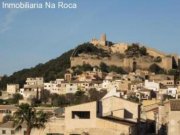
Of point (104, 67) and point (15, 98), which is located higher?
point (104, 67)

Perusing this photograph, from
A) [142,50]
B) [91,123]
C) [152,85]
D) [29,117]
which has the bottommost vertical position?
[91,123]

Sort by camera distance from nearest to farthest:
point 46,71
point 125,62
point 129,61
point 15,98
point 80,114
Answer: point 80,114
point 15,98
point 125,62
point 46,71
point 129,61

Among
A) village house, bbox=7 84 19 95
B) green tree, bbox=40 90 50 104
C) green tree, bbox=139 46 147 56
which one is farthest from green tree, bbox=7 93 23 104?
green tree, bbox=139 46 147 56

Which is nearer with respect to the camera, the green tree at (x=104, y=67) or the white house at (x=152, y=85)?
the white house at (x=152, y=85)

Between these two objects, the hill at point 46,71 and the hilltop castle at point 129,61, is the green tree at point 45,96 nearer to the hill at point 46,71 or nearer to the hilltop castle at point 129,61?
the hill at point 46,71

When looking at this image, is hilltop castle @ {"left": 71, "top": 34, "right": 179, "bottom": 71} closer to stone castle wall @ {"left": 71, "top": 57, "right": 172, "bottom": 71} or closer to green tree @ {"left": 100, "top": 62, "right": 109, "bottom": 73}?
stone castle wall @ {"left": 71, "top": 57, "right": 172, "bottom": 71}

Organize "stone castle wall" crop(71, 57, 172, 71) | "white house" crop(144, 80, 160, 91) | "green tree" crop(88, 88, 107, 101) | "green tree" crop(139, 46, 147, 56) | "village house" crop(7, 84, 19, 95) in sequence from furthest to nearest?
"green tree" crop(139, 46, 147, 56)
"stone castle wall" crop(71, 57, 172, 71)
"village house" crop(7, 84, 19, 95)
"white house" crop(144, 80, 160, 91)
"green tree" crop(88, 88, 107, 101)

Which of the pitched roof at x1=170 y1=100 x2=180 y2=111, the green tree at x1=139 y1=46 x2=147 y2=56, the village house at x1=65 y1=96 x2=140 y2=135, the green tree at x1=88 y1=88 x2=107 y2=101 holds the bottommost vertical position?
the village house at x1=65 y1=96 x2=140 y2=135

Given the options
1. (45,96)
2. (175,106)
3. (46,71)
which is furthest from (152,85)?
(175,106)

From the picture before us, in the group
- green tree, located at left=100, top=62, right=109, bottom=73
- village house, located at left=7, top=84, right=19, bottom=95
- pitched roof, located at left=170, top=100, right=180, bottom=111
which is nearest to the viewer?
pitched roof, located at left=170, top=100, right=180, bottom=111

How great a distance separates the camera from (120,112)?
119 ft

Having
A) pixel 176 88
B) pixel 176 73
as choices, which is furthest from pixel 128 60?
pixel 176 88

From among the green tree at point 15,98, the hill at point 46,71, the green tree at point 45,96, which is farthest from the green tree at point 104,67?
the green tree at point 15,98

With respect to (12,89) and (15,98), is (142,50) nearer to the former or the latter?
(12,89)
